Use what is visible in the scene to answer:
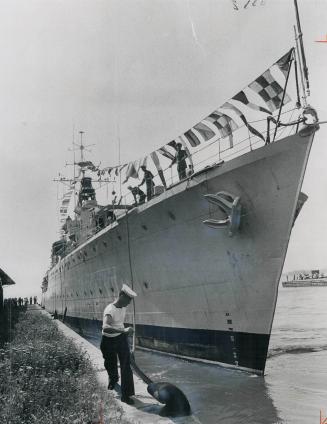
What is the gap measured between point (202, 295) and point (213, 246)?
42.3 inches

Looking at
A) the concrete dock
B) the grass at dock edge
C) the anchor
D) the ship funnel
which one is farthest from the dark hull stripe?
the ship funnel

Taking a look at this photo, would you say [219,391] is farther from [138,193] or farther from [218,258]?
[138,193]

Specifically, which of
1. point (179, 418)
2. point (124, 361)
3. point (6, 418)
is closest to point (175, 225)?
point (124, 361)

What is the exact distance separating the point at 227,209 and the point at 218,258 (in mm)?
1049

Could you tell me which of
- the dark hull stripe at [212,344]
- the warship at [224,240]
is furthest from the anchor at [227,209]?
the dark hull stripe at [212,344]

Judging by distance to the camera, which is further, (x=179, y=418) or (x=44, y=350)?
(x=44, y=350)

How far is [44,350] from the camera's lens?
6.39 m

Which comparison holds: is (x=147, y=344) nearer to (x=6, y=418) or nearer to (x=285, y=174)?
(x=285, y=174)

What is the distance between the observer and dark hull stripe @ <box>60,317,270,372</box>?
734cm

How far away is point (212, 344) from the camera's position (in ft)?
26.6

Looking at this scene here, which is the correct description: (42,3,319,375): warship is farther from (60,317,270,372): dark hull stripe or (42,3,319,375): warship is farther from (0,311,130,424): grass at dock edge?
(0,311,130,424): grass at dock edge

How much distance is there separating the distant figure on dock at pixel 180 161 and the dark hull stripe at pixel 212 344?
11.2 feet

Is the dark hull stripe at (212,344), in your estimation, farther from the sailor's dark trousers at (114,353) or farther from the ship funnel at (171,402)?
the sailor's dark trousers at (114,353)

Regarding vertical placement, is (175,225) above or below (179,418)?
above
